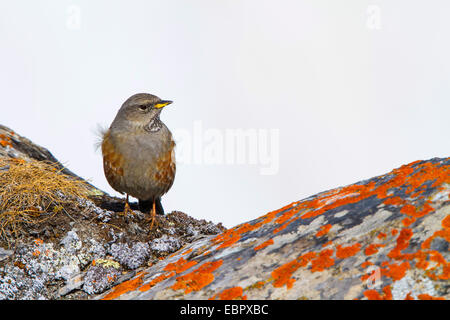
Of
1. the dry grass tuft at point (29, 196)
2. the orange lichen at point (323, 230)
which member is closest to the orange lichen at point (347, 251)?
the orange lichen at point (323, 230)

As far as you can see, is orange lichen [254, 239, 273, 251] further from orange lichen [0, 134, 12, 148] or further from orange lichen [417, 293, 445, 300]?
orange lichen [0, 134, 12, 148]

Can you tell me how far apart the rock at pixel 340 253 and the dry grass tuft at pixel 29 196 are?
4.45 feet

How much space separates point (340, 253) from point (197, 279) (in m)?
1.20

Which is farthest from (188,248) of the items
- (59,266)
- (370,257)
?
(370,257)

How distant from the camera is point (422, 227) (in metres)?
3.46

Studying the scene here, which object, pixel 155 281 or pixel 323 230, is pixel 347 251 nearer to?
pixel 323 230

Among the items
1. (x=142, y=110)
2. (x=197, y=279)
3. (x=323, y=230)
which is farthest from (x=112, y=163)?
(x=323, y=230)

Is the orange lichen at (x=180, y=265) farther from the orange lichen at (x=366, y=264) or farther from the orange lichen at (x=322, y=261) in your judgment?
the orange lichen at (x=366, y=264)

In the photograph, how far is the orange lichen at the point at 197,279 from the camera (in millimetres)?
3904

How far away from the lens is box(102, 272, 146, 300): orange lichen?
4375 mm
